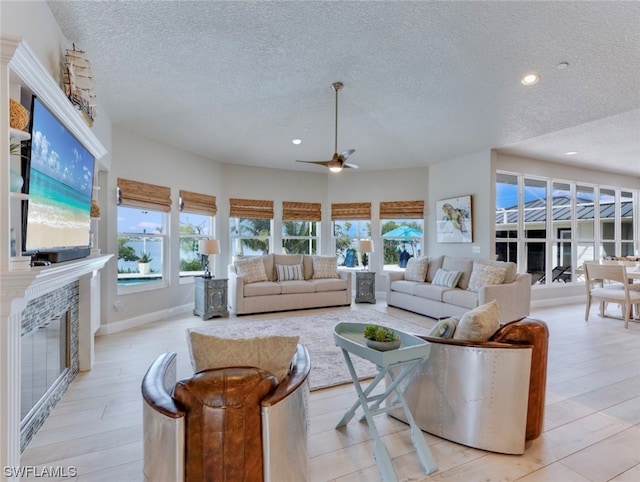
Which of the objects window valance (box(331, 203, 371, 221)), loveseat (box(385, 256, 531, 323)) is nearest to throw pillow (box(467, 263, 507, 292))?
loveseat (box(385, 256, 531, 323))

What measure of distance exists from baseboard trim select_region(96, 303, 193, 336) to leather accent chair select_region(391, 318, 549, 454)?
3.96 meters

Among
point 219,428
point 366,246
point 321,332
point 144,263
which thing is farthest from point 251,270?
point 219,428

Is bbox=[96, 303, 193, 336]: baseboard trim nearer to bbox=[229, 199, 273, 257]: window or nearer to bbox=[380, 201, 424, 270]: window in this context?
bbox=[229, 199, 273, 257]: window

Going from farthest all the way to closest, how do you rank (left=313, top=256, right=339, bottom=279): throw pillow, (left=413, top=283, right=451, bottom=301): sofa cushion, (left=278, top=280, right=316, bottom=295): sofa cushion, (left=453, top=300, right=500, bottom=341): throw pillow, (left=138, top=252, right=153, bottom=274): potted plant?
(left=313, top=256, right=339, bottom=279): throw pillow, (left=278, top=280, right=316, bottom=295): sofa cushion, (left=413, top=283, right=451, bottom=301): sofa cushion, (left=138, top=252, right=153, bottom=274): potted plant, (left=453, top=300, right=500, bottom=341): throw pillow

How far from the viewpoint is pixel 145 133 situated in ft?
15.1

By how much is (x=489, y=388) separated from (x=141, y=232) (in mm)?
4831

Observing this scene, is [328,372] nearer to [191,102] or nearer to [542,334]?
[542,334]

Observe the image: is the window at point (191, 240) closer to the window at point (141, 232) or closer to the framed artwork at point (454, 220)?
the window at point (141, 232)

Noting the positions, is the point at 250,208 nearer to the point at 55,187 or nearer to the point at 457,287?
the point at 457,287

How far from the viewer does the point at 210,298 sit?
508 cm

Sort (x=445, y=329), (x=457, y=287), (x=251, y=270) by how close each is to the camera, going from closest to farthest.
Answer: (x=445, y=329)
(x=457, y=287)
(x=251, y=270)

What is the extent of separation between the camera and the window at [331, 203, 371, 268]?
23.2 feet

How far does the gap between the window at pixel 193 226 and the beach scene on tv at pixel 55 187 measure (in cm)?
289

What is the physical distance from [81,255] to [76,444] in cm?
130
